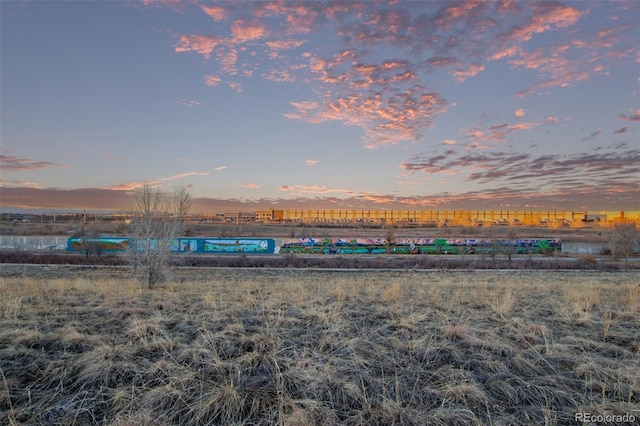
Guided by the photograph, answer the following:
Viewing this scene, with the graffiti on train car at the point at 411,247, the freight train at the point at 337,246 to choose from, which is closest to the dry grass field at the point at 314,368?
the freight train at the point at 337,246

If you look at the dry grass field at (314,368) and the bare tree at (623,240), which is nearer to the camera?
the dry grass field at (314,368)

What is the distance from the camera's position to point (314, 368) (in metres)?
4.77

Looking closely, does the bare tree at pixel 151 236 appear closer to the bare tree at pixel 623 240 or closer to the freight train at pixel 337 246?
the freight train at pixel 337 246

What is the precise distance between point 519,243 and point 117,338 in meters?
59.0

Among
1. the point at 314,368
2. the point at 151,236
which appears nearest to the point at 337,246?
the point at 151,236

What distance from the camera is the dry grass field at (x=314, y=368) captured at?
12.8 ft

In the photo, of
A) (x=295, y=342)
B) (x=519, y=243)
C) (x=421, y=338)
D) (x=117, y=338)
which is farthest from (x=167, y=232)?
(x=519, y=243)

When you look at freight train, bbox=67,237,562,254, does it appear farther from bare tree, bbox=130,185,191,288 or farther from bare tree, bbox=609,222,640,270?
bare tree, bbox=130,185,191,288

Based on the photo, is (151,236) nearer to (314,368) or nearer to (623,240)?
(314,368)

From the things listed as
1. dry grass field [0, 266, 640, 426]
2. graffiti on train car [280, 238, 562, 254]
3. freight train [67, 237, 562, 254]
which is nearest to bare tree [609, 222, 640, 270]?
freight train [67, 237, 562, 254]

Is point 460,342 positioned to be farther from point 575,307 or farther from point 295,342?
point 575,307

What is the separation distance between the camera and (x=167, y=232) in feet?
58.9

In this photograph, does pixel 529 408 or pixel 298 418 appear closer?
pixel 298 418

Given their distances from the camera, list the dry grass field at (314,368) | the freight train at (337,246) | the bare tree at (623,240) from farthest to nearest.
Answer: the freight train at (337,246)
the bare tree at (623,240)
the dry grass field at (314,368)
